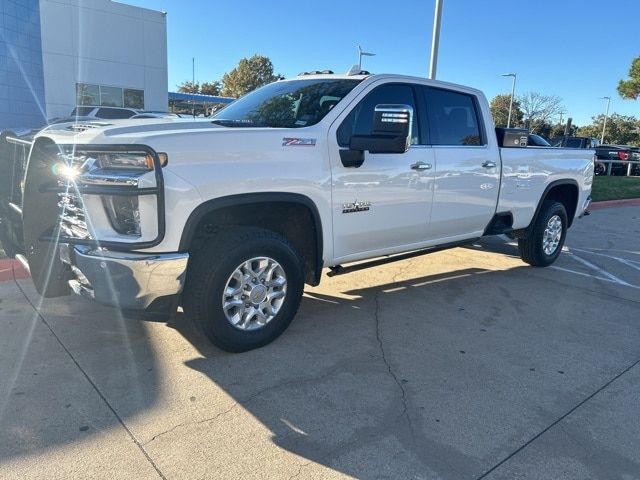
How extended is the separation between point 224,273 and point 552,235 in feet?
16.1

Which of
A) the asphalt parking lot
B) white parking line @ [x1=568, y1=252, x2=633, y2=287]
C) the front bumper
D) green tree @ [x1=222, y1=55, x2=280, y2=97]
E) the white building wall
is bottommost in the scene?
the asphalt parking lot

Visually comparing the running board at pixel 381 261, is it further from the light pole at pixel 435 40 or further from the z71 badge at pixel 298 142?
the light pole at pixel 435 40

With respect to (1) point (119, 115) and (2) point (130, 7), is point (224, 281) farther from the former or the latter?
(2) point (130, 7)

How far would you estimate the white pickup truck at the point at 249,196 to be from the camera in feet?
10.3

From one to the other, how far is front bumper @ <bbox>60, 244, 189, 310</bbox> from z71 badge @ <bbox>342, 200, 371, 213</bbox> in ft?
4.59

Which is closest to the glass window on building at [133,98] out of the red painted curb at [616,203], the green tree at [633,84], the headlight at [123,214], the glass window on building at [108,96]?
the glass window on building at [108,96]

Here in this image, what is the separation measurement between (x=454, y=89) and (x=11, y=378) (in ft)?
15.1

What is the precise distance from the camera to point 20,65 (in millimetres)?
22938

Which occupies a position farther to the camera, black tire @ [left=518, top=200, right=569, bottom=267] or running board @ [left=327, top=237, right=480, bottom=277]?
black tire @ [left=518, top=200, right=569, bottom=267]

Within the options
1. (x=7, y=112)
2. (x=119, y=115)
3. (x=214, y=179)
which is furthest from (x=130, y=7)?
(x=214, y=179)

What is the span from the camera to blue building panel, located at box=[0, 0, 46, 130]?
22.2m

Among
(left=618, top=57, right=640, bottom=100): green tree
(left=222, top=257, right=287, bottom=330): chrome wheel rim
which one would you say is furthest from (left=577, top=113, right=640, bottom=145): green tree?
(left=222, top=257, right=287, bottom=330): chrome wheel rim

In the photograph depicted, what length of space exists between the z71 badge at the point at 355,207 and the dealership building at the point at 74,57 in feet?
78.0

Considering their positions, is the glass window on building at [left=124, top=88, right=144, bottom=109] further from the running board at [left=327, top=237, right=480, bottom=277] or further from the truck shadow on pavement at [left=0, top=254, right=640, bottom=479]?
the running board at [left=327, top=237, right=480, bottom=277]
